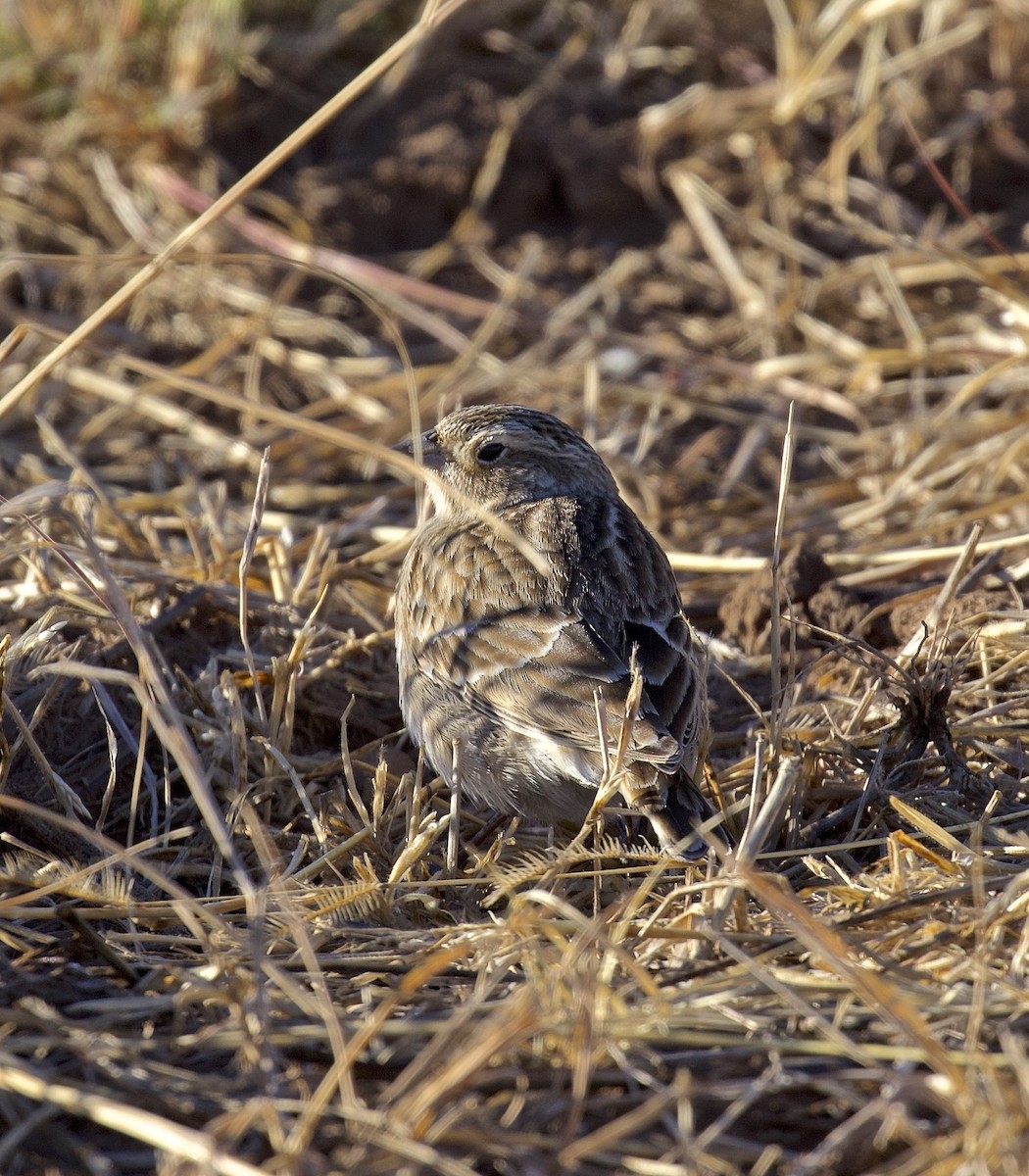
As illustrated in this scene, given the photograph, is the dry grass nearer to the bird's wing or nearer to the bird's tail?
the bird's tail

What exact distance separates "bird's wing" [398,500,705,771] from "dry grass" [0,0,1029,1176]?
1.06 ft

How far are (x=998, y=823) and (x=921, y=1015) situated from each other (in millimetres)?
1136

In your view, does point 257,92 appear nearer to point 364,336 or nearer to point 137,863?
point 364,336

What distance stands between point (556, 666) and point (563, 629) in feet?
0.45

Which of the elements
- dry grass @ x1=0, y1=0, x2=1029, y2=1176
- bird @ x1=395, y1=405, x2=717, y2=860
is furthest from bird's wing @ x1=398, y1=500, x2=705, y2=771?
dry grass @ x1=0, y1=0, x2=1029, y2=1176

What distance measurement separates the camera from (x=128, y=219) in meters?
7.49

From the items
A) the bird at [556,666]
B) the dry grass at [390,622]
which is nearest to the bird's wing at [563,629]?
the bird at [556,666]

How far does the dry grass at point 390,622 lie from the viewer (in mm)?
2777

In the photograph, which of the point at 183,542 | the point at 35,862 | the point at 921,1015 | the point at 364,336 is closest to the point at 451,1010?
the point at 921,1015

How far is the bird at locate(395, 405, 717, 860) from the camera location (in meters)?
3.64

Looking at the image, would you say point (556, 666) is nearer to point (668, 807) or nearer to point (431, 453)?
point (668, 807)

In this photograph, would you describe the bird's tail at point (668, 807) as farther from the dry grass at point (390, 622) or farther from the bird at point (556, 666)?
the dry grass at point (390, 622)

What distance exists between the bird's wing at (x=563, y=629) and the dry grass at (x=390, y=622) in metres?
0.32

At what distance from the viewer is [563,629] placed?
399 cm
